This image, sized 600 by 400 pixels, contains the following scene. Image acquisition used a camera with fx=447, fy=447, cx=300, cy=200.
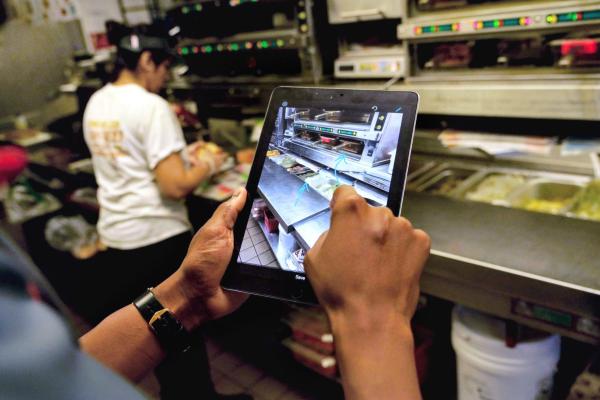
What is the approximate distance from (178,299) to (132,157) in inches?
46.2

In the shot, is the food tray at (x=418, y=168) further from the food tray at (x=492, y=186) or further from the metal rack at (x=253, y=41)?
the metal rack at (x=253, y=41)

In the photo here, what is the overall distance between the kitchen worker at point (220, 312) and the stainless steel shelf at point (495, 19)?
1321 mm

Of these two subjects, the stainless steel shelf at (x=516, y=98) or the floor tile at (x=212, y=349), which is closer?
the stainless steel shelf at (x=516, y=98)

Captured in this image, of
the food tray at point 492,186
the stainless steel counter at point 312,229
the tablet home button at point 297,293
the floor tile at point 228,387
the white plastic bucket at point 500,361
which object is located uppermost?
the stainless steel counter at point 312,229

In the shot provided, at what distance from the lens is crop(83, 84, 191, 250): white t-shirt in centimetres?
195

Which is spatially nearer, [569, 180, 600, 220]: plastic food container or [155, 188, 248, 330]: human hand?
[155, 188, 248, 330]: human hand

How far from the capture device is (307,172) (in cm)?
86

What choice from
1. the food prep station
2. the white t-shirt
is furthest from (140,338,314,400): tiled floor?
the food prep station

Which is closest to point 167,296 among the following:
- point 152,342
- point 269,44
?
point 152,342

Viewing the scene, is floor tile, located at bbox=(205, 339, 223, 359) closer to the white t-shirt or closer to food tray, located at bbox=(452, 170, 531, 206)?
the white t-shirt

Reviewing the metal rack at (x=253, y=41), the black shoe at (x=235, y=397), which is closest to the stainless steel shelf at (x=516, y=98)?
the metal rack at (x=253, y=41)

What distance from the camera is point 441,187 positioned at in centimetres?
213

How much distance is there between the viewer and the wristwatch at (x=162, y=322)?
981mm

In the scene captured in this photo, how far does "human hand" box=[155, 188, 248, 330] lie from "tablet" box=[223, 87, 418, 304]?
0.08 ft
